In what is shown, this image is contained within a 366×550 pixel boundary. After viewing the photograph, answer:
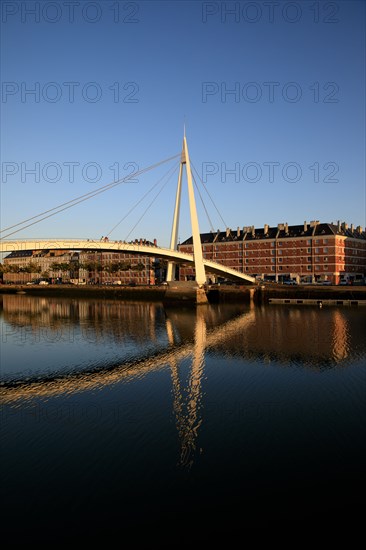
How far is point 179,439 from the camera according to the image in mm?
12797

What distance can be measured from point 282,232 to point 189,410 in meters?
76.9

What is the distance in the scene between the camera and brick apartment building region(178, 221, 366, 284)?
80000 millimetres

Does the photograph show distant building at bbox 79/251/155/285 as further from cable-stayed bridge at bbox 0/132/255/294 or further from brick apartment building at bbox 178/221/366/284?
cable-stayed bridge at bbox 0/132/255/294

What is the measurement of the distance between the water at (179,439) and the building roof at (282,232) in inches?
2313

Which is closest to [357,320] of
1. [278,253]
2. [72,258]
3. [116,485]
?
[116,485]

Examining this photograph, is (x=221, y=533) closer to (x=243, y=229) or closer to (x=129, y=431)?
(x=129, y=431)

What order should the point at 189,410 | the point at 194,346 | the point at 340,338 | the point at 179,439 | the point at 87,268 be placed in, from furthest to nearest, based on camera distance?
the point at 87,268 → the point at 340,338 → the point at 194,346 → the point at 189,410 → the point at 179,439

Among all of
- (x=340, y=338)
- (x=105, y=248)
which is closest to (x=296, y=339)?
(x=340, y=338)

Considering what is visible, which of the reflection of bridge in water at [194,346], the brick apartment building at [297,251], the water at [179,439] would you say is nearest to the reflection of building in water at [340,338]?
the reflection of bridge in water at [194,346]

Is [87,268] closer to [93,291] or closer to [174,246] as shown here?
[93,291]

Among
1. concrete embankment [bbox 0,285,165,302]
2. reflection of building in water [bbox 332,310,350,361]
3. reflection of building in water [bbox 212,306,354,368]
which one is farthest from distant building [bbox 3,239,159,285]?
reflection of building in water [bbox 332,310,350,361]

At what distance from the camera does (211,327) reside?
38.4 metres

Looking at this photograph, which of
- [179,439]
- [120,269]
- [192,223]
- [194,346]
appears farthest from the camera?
[120,269]

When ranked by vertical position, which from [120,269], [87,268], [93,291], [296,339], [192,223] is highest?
[192,223]
